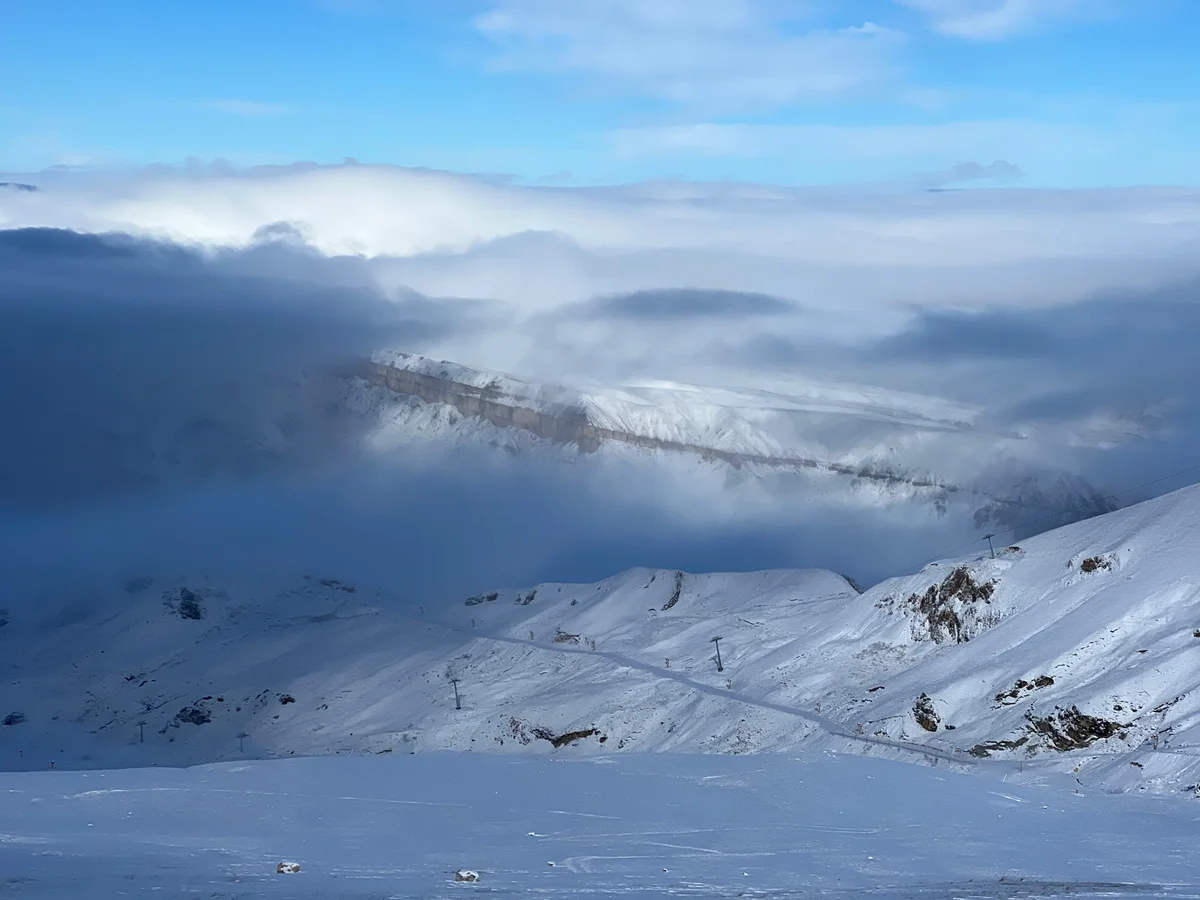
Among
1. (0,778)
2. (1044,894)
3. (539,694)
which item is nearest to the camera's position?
(1044,894)

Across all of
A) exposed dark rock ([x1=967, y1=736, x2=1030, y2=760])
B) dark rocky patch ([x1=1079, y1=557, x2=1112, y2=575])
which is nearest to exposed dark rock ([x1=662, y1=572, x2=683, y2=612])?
dark rocky patch ([x1=1079, y1=557, x2=1112, y2=575])

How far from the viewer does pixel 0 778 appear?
122 feet

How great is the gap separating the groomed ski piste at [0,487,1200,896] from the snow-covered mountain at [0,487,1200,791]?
287mm

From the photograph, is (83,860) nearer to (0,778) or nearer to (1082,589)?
(0,778)

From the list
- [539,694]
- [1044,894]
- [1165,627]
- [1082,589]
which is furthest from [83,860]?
[539,694]

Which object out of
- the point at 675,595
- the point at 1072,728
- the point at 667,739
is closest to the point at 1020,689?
the point at 1072,728

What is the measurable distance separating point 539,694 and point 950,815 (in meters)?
77.2

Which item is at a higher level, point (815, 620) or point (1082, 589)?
point (1082, 589)

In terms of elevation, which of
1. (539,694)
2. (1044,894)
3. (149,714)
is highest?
(1044,894)

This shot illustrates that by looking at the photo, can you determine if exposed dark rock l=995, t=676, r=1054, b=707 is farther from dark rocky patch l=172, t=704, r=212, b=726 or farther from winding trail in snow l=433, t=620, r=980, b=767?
dark rocky patch l=172, t=704, r=212, b=726

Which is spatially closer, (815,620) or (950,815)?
(950,815)

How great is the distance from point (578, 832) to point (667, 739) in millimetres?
57831

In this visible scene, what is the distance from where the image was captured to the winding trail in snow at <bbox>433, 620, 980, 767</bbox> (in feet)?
229

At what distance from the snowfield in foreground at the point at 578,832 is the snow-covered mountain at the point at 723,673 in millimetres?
18434
